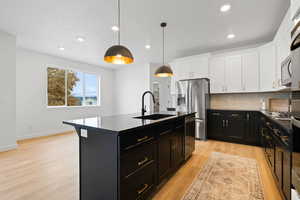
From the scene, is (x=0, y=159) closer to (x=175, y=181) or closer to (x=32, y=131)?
(x=32, y=131)

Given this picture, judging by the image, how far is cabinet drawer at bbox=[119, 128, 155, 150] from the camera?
1294 mm

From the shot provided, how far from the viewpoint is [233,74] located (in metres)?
4.05

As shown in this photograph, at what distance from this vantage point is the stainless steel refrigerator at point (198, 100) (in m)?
4.18

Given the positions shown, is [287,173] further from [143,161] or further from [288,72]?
[143,161]

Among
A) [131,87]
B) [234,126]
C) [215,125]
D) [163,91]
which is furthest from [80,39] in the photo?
[234,126]

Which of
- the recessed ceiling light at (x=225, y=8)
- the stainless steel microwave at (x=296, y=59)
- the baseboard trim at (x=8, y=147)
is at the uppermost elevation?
the recessed ceiling light at (x=225, y=8)

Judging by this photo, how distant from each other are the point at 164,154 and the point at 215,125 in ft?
9.32

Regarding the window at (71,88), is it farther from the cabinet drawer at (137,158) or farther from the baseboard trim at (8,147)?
the cabinet drawer at (137,158)

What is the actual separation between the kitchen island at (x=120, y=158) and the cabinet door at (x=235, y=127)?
288 centimetres

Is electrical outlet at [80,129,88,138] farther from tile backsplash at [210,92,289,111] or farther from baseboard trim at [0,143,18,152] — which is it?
tile backsplash at [210,92,289,111]

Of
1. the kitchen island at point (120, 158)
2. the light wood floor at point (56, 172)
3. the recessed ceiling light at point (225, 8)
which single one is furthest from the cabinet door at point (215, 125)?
the kitchen island at point (120, 158)

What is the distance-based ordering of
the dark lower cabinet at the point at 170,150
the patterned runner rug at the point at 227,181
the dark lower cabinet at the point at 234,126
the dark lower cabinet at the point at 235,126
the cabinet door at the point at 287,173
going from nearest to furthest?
the cabinet door at the point at 287,173 → the patterned runner rug at the point at 227,181 → the dark lower cabinet at the point at 170,150 → the dark lower cabinet at the point at 234,126 → the dark lower cabinet at the point at 235,126

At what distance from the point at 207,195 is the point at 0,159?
3930 millimetres

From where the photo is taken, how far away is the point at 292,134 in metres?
1.27
